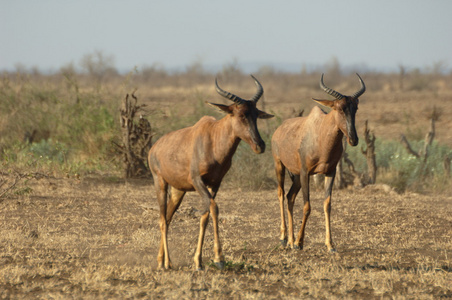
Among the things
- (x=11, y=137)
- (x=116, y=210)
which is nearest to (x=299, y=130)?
(x=116, y=210)

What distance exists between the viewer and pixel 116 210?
12203 millimetres

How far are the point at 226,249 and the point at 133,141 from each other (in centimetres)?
801

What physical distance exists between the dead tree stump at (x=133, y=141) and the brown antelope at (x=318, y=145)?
22.0 feet

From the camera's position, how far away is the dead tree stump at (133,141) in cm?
1625

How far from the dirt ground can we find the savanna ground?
2cm

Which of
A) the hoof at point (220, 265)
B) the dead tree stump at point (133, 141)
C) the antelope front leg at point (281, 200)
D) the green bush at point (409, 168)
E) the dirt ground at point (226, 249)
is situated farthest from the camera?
the green bush at point (409, 168)

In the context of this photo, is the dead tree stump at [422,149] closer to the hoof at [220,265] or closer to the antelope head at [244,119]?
the antelope head at [244,119]

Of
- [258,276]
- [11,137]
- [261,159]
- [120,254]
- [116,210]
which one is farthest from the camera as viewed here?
[11,137]

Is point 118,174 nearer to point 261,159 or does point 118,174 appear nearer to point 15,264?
point 261,159

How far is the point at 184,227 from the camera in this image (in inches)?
423

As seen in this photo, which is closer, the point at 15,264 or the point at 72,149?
the point at 15,264

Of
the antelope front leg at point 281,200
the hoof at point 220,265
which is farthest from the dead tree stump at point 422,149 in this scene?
the hoof at point 220,265

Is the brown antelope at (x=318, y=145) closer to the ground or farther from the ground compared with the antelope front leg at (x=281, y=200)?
farther from the ground

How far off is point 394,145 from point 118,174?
325 inches
